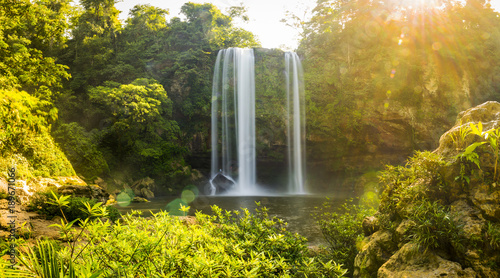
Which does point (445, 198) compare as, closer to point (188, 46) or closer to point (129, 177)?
point (129, 177)

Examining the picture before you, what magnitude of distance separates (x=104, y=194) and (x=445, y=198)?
1195cm

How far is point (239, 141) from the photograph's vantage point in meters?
26.8

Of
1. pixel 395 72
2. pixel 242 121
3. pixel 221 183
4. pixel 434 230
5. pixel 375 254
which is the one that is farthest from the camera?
pixel 221 183

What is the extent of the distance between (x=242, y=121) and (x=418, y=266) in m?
23.9

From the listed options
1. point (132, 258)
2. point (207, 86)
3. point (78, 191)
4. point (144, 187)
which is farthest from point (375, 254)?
point (207, 86)

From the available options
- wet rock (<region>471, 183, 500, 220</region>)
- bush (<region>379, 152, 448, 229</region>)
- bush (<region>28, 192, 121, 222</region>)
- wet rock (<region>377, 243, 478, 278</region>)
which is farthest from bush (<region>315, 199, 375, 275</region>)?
bush (<region>28, 192, 121, 222</region>)

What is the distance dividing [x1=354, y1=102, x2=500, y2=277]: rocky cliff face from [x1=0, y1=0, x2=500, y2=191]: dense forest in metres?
19.5

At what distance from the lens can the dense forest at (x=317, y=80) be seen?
76.0ft

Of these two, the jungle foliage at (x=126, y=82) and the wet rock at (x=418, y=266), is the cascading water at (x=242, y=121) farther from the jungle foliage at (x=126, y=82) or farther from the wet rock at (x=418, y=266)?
the wet rock at (x=418, y=266)

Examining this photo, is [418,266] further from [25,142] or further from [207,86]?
[207,86]

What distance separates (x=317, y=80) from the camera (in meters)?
27.1

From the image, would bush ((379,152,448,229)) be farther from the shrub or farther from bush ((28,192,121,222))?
bush ((28,192,121,222))

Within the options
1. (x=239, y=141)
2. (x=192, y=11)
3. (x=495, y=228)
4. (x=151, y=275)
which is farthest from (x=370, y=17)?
(x=151, y=275)

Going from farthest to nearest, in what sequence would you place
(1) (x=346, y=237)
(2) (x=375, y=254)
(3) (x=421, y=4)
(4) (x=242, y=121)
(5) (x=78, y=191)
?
(4) (x=242, y=121), (3) (x=421, y=4), (5) (x=78, y=191), (1) (x=346, y=237), (2) (x=375, y=254)
